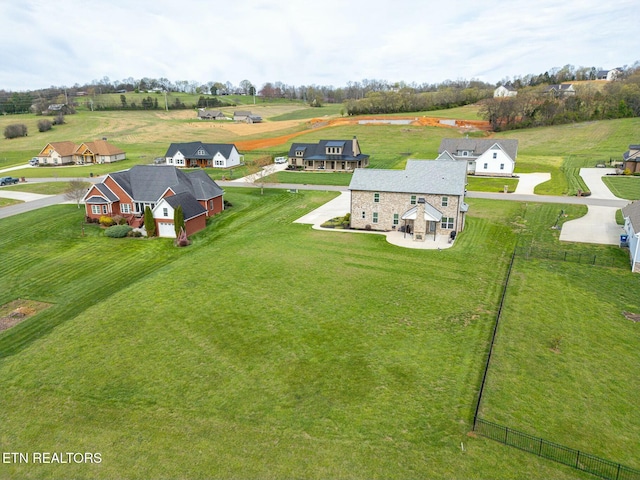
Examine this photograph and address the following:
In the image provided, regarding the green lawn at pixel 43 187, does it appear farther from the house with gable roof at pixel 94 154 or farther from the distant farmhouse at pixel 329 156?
the distant farmhouse at pixel 329 156

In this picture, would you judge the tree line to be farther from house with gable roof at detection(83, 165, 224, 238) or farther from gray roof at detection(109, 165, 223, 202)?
house with gable roof at detection(83, 165, 224, 238)

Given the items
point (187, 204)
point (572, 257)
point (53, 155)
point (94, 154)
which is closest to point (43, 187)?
point (94, 154)

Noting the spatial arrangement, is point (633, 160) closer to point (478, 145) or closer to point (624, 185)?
point (624, 185)

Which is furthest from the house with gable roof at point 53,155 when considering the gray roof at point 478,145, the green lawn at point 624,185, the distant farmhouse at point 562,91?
the distant farmhouse at point 562,91

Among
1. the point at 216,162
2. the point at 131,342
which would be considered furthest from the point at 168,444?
the point at 216,162

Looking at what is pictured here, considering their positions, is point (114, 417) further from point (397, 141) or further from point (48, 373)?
point (397, 141)
